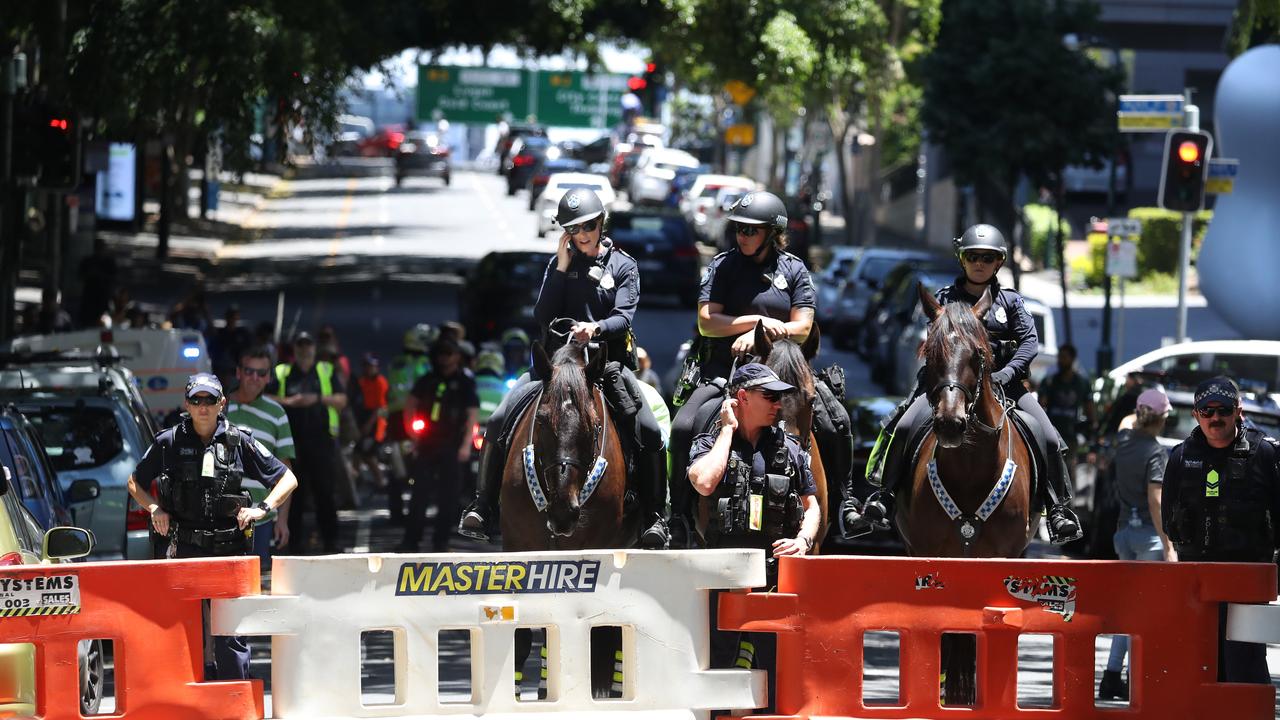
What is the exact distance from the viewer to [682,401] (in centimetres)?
1123

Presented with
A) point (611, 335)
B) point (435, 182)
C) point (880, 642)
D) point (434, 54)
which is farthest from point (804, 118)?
point (611, 335)

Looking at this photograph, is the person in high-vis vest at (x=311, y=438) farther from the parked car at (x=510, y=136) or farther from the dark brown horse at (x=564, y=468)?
the parked car at (x=510, y=136)

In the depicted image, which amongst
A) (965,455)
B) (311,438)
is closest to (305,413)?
(311,438)

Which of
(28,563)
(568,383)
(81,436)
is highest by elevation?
(568,383)

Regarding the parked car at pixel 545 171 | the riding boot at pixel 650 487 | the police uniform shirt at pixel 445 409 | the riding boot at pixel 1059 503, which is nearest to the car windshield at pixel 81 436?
the police uniform shirt at pixel 445 409

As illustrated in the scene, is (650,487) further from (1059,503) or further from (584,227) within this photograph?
(1059,503)

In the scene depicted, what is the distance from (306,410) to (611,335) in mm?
7318

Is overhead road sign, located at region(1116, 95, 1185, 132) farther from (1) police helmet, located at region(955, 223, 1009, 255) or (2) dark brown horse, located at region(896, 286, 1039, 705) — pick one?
(2) dark brown horse, located at region(896, 286, 1039, 705)

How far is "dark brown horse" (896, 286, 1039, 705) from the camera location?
396 inches

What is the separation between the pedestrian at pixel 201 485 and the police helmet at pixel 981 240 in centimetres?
384

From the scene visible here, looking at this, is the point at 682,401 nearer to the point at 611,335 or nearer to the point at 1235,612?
the point at 611,335

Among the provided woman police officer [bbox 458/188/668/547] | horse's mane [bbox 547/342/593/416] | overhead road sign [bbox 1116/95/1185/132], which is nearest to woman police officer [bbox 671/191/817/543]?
woman police officer [bbox 458/188/668/547]

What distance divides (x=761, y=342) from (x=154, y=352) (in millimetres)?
9812

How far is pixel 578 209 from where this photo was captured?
10.9 meters
